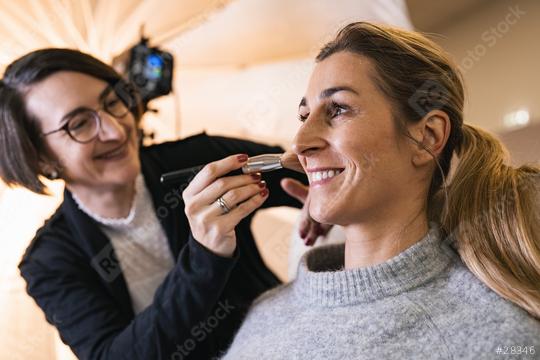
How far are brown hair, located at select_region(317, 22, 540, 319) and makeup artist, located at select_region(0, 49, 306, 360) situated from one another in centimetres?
28

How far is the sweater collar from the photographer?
76cm

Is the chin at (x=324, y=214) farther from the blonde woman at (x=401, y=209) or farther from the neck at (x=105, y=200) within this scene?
the neck at (x=105, y=200)

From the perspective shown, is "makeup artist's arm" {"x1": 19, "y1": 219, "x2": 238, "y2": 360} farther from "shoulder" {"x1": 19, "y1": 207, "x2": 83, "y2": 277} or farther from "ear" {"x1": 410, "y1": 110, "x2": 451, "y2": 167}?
"ear" {"x1": 410, "y1": 110, "x2": 451, "y2": 167}

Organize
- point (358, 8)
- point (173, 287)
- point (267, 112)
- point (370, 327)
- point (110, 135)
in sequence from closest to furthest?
point (370, 327), point (173, 287), point (110, 135), point (358, 8), point (267, 112)

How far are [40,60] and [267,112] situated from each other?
0.78 m

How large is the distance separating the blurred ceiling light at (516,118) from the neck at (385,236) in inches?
19.4

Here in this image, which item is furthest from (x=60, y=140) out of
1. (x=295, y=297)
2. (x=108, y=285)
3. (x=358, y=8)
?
(x=358, y=8)

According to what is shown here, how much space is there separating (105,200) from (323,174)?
0.54m

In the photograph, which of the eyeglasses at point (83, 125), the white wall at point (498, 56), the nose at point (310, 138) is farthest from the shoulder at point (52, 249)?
the white wall at point (498, 56)

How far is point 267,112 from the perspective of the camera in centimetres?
164

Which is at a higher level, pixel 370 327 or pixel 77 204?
pixel 77 204

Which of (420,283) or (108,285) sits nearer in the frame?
(420,283)

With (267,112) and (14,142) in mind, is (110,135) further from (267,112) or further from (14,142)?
(267,112)

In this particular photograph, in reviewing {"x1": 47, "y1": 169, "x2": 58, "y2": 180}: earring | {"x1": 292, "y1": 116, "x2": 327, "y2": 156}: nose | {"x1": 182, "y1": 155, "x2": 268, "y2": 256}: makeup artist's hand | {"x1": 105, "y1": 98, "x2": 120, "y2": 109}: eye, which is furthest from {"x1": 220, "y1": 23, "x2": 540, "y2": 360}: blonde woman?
{"x1": 47, "y1": 169, "x2": 58, "y2": 180}: earring
